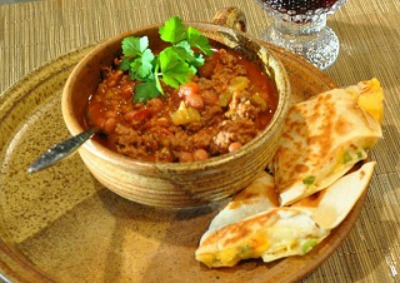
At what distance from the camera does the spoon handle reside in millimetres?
1868

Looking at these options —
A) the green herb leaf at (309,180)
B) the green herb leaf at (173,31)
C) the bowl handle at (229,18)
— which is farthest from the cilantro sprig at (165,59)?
the green herb leaf at (309,180)

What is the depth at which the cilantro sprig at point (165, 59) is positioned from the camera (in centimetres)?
223

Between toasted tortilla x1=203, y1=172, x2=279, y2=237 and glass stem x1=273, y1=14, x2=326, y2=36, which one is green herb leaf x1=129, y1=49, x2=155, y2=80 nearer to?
toasted tortilla x1=203, y1=172, x2=279, y2=237

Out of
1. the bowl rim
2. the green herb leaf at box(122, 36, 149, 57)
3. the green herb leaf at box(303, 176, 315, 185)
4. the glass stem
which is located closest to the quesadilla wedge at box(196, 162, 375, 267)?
the green herb leaf at box(303, 176, 315, 185)

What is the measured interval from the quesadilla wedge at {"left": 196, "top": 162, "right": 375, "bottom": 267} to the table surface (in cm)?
41

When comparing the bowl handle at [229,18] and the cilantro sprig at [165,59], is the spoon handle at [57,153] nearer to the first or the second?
the cilantro sprig at [165,59]

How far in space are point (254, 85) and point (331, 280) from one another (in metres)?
0.80

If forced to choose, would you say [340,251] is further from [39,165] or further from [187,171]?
[39,165]

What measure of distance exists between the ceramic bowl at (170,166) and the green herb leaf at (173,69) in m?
0.27

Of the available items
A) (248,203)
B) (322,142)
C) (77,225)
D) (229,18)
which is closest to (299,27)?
(229,18)

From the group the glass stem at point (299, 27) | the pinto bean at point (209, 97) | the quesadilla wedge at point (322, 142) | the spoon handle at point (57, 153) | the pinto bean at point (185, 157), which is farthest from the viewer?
the glass stem at point (299, 27)

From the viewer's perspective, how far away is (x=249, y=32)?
3285 mm

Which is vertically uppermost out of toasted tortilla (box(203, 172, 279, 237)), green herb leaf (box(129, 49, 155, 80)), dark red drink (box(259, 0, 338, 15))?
green herb leaf (box(129, 49, 155, 80))

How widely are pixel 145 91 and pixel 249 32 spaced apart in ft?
4.06
